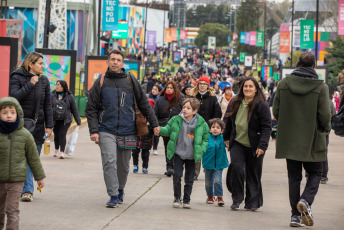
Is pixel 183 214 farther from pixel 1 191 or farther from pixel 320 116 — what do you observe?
pixel 1 191

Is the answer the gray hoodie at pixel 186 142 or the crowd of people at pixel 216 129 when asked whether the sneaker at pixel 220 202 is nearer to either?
the crowd of people at pixel 216 129

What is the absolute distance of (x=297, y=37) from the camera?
6366 centimetres

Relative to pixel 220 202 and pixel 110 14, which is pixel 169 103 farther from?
pixel 110 14

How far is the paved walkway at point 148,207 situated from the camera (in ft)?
28.1

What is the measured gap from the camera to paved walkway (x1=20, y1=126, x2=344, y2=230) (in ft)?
28.1

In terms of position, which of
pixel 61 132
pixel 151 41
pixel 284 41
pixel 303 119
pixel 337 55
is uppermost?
pixel 151 41

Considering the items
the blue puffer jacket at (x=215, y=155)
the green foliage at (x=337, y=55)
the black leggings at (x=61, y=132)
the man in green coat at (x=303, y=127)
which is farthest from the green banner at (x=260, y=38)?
the man in green coat at (x=303, y=127)

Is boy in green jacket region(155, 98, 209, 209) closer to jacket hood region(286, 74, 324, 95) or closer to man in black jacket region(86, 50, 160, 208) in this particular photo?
man in black jacket region(86, 50, 160, 208)

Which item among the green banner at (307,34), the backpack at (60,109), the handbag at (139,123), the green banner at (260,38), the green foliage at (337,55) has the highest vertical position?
the green banner at (260,38)

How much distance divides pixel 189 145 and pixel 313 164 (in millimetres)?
1833

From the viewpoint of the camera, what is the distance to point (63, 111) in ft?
53.1

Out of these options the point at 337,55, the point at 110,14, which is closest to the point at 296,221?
the point at 110,14

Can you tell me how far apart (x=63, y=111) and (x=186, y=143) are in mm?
6654

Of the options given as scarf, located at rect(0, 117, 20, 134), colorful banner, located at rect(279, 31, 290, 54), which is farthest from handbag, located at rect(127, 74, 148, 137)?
colorful banner, located at rect(279, 31, 290, 54)
